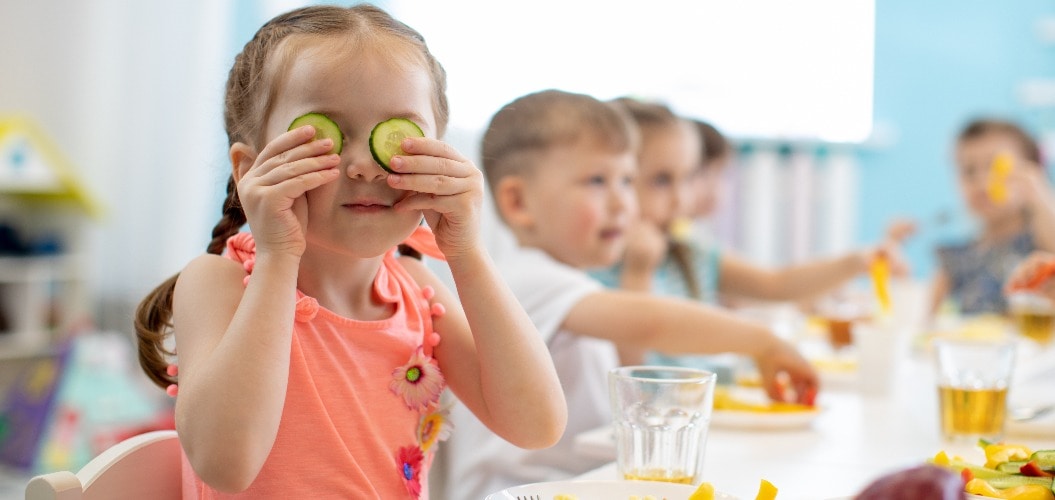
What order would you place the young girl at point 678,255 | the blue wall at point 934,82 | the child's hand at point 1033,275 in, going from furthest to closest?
the blue wall at point 934,82 < the young girl at point 678,255 < the child's hand at point 1033,275

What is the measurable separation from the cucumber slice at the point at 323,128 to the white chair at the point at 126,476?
27 centimetres

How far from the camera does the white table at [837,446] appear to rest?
878 millimetres

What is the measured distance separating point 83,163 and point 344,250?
2854 mm

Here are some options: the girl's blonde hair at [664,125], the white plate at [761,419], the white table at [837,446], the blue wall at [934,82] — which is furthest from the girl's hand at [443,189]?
the blue wall at [934,82]

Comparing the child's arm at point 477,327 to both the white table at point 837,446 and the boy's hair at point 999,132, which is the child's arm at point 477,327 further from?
the boy's hair at point 999,132

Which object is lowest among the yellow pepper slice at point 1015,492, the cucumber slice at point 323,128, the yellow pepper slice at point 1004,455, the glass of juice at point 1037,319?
the glass of juice at point 1037,319

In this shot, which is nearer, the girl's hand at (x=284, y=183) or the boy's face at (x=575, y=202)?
the girl's hand at (x=284, y=183)

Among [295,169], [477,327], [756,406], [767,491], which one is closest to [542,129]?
[756,406]

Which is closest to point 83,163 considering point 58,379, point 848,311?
point 58,379

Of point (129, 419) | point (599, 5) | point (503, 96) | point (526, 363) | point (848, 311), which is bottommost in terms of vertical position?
point (129, 419)

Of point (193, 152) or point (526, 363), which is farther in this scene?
point (193, 152)

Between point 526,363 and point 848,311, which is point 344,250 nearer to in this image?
point 526,363

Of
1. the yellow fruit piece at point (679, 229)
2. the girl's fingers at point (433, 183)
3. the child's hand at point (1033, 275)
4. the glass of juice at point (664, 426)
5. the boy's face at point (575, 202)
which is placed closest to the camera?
the girl's fingers at point (433, 183)

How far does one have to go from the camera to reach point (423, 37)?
85 cm
